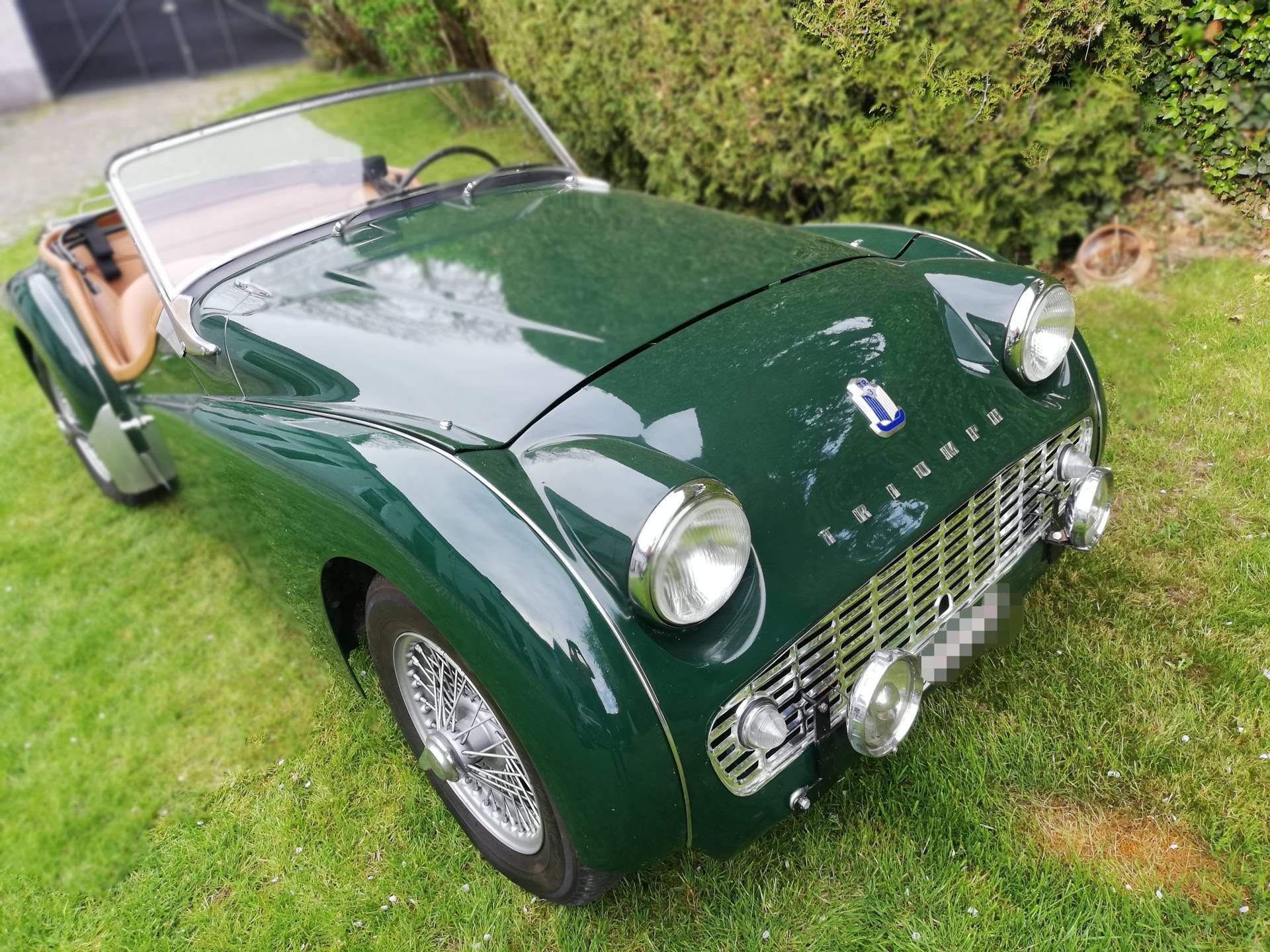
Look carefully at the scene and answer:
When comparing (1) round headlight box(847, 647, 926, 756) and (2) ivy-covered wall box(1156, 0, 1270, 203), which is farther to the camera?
(2) ivy-covered wall box(1156, 0, 1270, 203)

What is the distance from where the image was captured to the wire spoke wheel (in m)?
1.83

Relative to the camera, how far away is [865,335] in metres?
1.96

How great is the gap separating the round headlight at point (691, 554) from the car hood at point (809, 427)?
0.04 m

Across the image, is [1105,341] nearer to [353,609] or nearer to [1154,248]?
[1154,248]

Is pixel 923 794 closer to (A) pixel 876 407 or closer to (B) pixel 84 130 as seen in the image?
(A) pixel 876 407

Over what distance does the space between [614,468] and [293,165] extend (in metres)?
2.12

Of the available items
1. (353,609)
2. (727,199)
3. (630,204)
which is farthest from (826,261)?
(727,199)

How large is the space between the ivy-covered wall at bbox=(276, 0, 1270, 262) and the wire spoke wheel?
1.99 metres

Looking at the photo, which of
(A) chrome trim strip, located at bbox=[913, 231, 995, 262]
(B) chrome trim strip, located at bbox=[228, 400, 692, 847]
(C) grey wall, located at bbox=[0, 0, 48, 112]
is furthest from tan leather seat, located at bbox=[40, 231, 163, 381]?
(C) grey wall, located at bbox=[0, 0, 48, 112]

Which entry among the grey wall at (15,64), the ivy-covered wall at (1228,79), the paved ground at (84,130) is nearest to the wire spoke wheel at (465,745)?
the ivy-covered wall at (1228,79)

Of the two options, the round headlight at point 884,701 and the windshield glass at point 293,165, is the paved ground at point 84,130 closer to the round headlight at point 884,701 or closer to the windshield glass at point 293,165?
the windshield glass at point 293,165

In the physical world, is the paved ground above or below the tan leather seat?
below

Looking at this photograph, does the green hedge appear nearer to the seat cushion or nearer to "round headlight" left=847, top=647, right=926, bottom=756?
"round headlight" left=847, top=647, right=926, bottom=756

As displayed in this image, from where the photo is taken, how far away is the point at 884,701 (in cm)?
166
